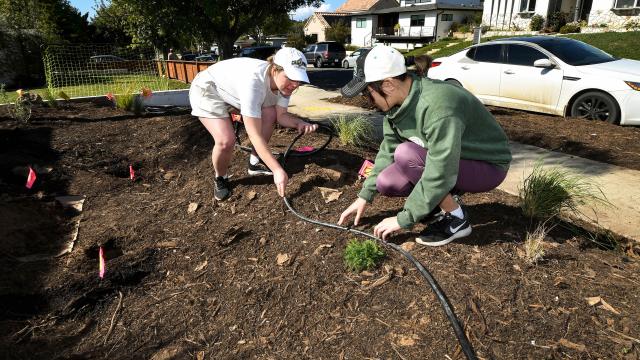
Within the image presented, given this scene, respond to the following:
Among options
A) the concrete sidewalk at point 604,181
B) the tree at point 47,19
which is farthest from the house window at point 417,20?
the concrete sidewalk at point 604,181

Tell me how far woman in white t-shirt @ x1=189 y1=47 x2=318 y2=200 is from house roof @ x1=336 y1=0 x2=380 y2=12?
52.9m

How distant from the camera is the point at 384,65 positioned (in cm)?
213

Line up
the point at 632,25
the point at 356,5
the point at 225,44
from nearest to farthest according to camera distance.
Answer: the point at 225,44
the point at 632,25
the point at 356,5

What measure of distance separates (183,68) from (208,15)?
2137mm

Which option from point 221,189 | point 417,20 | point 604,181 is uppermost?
point 417,20

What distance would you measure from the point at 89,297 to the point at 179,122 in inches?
161

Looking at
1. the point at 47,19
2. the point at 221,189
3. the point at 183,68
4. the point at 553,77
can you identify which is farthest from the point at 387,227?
the point at 47,19

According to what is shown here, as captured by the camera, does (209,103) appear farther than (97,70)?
No

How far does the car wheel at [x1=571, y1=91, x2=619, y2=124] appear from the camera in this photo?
5867 mm

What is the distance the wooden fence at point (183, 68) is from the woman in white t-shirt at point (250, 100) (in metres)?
7.23

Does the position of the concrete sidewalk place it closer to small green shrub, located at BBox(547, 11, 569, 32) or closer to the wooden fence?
the wooden fence

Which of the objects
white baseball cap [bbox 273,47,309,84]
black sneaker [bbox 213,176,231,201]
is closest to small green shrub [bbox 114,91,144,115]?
→ black sneaker [bbox 213,176,231,201]

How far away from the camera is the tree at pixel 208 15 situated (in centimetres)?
1236

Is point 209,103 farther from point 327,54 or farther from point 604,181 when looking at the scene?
point 327,54
